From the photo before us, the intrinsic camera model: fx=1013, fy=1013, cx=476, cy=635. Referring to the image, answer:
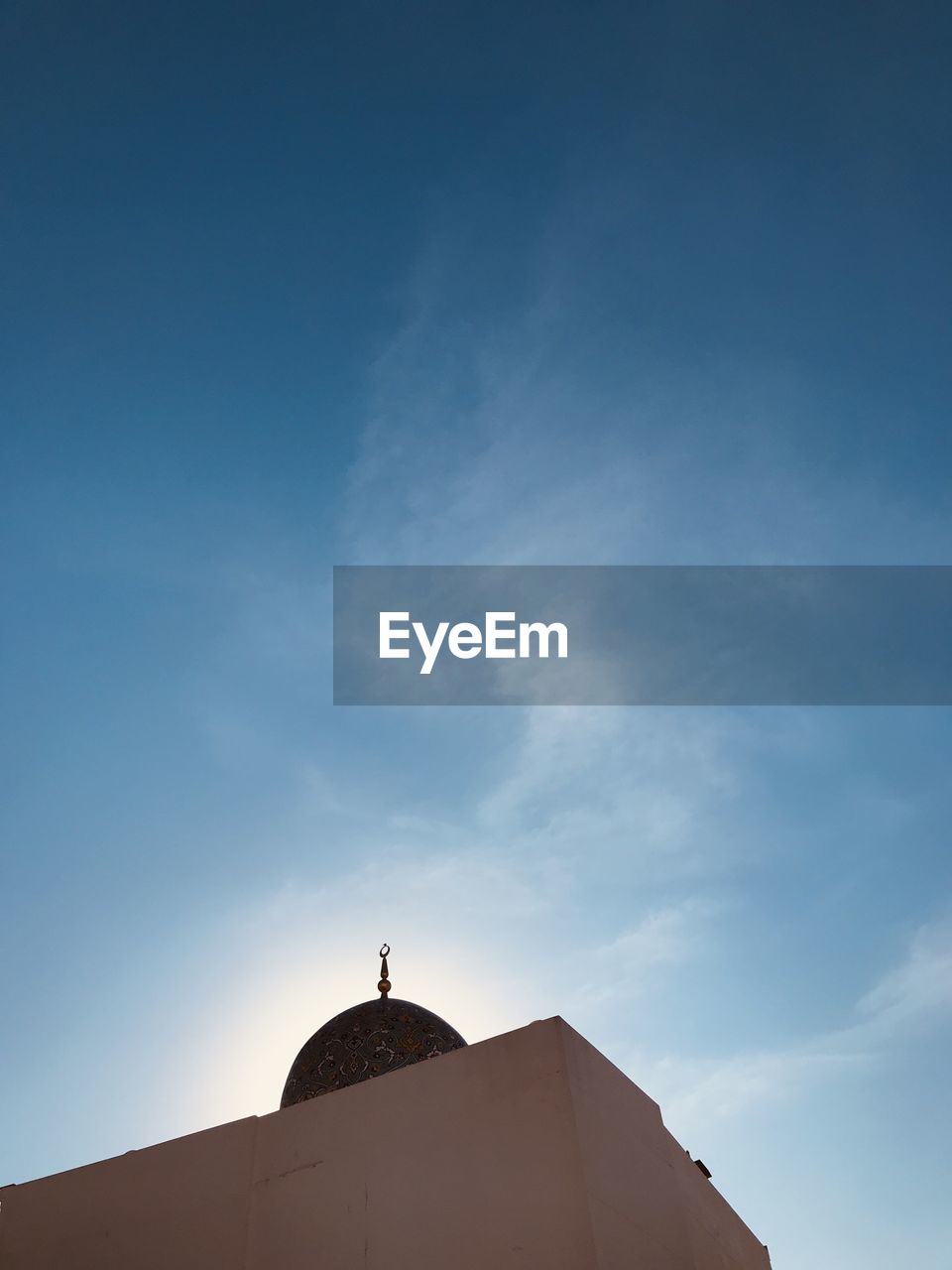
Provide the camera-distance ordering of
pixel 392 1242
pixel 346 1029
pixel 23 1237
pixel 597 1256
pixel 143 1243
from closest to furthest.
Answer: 1. pixel 597 1256
2. pixel 392 1242
3. pixel 143 1243
4. pixel 23 1237
5. pixel 346 1029

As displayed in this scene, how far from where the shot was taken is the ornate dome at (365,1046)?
26.2 feet

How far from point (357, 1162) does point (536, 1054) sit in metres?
1.30

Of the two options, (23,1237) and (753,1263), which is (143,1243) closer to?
(23,1237)

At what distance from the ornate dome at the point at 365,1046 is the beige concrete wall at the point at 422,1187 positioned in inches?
54.9

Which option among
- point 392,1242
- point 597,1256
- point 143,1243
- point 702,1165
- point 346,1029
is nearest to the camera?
point 597,1256

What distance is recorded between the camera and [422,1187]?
568 cm

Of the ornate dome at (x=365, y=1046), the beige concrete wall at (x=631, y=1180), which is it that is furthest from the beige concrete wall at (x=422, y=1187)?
the ornate dome at (x=365, y=1046)

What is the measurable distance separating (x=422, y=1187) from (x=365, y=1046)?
2.56 meters

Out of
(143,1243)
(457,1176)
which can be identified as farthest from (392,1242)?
(143,1243)

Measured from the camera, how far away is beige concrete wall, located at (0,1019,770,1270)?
17.5 ft

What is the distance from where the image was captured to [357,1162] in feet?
19.7

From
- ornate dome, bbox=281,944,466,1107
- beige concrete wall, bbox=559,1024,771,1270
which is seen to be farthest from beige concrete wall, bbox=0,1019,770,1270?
ornate dome, bbox=281,944,466,1107

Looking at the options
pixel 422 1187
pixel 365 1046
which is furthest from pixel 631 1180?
pixel 365 1046

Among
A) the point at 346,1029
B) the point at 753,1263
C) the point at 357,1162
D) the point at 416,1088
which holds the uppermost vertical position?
the point at 346,1029
